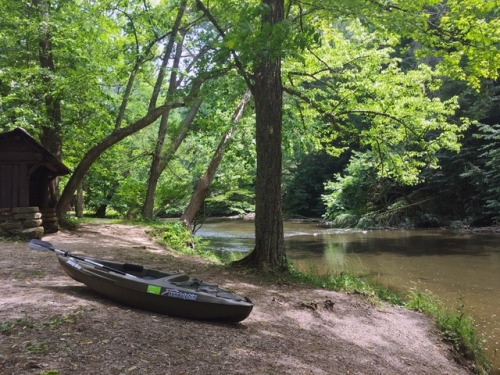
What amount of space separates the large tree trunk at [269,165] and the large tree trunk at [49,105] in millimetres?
7619

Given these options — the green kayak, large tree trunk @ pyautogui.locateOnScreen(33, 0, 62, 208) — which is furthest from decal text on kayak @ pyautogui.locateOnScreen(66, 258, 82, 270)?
large tree trunk @ pyautogui.locateOnScreen(33, 0, 62, 208)

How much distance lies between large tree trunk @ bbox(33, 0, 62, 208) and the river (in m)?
7.45

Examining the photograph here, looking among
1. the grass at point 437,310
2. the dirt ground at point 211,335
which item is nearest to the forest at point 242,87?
the grass at point 437,310

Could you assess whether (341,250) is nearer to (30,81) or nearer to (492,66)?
(492,66)

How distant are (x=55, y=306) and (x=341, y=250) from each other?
14975 millimetres

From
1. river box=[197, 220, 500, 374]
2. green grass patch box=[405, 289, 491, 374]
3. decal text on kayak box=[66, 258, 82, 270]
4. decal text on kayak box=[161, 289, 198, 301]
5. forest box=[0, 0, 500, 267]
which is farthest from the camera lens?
river box=[197, 220, 500, 374]

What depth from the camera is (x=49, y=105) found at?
14.1 metres

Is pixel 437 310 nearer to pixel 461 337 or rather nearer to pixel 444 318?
pixel 444 318

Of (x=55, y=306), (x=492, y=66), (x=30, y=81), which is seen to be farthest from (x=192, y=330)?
(x=30, y=81)

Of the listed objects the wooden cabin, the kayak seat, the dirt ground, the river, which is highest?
the wooden cabin

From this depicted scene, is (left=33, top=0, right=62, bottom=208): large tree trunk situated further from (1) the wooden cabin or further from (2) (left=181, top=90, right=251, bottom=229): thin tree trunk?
(2) (left=181, top=90, right=251, bottom=229): thin tree trunk

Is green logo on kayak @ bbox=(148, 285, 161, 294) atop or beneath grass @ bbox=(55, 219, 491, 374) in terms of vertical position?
atop

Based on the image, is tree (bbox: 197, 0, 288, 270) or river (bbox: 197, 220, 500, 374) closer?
tree (bbox: 197, 0, 288, 270)

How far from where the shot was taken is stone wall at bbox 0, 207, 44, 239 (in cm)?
1082
